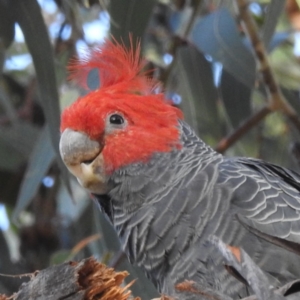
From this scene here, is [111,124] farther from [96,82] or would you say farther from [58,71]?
[58,71]

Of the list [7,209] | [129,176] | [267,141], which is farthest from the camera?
[7,209]

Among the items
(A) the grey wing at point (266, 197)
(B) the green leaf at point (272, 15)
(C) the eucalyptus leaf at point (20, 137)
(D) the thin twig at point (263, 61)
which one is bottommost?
(C) the eucalyptus leaf at point (20, 137)

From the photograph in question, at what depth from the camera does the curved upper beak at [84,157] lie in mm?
1428

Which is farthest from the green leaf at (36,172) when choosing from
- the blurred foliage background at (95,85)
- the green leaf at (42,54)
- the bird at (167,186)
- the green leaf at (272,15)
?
the green leaf at (272,15)

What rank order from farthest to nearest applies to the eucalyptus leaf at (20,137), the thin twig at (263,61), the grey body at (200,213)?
the eucalyptus leaf at (20,137) → the thin twig at (263,61) → the grey body at (200,213)

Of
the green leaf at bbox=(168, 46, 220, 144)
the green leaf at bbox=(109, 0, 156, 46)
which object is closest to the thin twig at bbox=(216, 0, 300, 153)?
the green leaf at bbox=(168, 46, 220, 144)

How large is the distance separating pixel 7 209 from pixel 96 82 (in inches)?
37.2

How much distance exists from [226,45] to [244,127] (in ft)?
0.86

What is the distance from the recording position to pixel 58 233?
239cm

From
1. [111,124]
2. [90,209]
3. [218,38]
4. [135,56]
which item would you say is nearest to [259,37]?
[218,38]

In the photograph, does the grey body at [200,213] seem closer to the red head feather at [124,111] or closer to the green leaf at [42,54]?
the red head feather at [124,111]

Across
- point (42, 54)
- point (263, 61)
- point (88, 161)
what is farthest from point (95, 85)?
point (263, 61)

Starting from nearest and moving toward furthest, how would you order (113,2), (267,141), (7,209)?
(113,2), (267,141), (7,209)

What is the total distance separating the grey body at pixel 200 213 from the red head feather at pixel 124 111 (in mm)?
38
